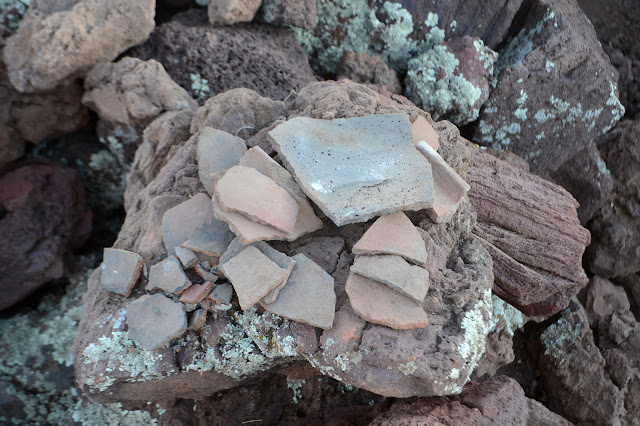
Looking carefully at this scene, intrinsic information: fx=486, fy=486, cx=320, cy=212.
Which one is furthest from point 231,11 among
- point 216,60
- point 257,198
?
point 257,198

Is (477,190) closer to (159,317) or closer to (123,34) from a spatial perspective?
(159,317)

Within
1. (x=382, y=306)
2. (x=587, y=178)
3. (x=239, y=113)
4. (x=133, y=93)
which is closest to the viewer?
(x=382, y=306)

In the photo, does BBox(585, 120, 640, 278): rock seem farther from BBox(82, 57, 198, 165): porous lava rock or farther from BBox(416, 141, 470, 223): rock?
BBox(82, 57, 198, 165): porous lava rock

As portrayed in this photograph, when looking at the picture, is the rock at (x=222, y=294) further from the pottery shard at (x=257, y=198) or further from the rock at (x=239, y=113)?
the rock at (x=239, y=113)

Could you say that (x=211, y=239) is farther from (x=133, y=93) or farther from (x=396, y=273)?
(x=133, y=93)

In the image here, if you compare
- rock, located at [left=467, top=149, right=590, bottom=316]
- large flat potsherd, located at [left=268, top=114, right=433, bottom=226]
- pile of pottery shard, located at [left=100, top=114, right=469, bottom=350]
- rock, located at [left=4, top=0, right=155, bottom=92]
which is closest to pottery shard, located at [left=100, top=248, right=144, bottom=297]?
pile of pottery shard, located at [left=100, top=114, right=469, bottom=350]

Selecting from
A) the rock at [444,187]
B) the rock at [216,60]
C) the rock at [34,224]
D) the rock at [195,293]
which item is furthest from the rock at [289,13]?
the rock at [195,293]
